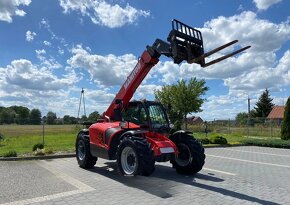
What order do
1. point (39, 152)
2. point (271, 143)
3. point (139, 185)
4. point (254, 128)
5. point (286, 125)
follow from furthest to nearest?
1. point (254, 128)
2. point (286, 125)
3. point (271, 143)
4. point (39, 152)
5. point (139, 185)

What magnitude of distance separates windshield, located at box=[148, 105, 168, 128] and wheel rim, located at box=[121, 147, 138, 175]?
1.24m

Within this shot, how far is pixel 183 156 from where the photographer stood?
36.9 feet

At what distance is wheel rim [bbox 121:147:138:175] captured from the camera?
9898 mm

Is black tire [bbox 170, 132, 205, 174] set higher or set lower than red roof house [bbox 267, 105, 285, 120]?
lower

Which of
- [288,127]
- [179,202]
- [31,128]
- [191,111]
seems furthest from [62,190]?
[191,111]

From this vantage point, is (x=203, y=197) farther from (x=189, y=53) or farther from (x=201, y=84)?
(x=201, y=84)

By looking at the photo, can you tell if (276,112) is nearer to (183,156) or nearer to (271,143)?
(271,143)

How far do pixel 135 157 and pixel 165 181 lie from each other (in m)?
1.15

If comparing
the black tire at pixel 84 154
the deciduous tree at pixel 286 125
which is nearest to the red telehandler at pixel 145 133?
the black tire at pixel 84 154

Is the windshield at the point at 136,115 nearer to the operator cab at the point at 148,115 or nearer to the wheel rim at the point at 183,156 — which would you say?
the operator cab at the point at 148,115

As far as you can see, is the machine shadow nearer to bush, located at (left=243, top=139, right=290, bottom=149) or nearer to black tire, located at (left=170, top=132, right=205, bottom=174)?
black tire, located at (left=170, top=132, right=205, bottom=174)

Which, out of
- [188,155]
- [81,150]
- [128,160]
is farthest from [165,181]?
[81,150]

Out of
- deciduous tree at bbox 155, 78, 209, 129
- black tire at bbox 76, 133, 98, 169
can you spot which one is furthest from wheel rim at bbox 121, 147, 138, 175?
deciduous tree at bbox 155, 78, 209, 129

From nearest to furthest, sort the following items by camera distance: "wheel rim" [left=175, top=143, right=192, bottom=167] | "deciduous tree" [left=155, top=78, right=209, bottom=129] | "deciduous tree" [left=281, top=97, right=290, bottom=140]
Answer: "wheel rim" [left=175, top=143, right=192, bottom=167] < "deciduous tree" [left=281, top=97, right=290, bottom=140] < "deciduous tree" [left=155, top=78, right=209, bottom=129]
